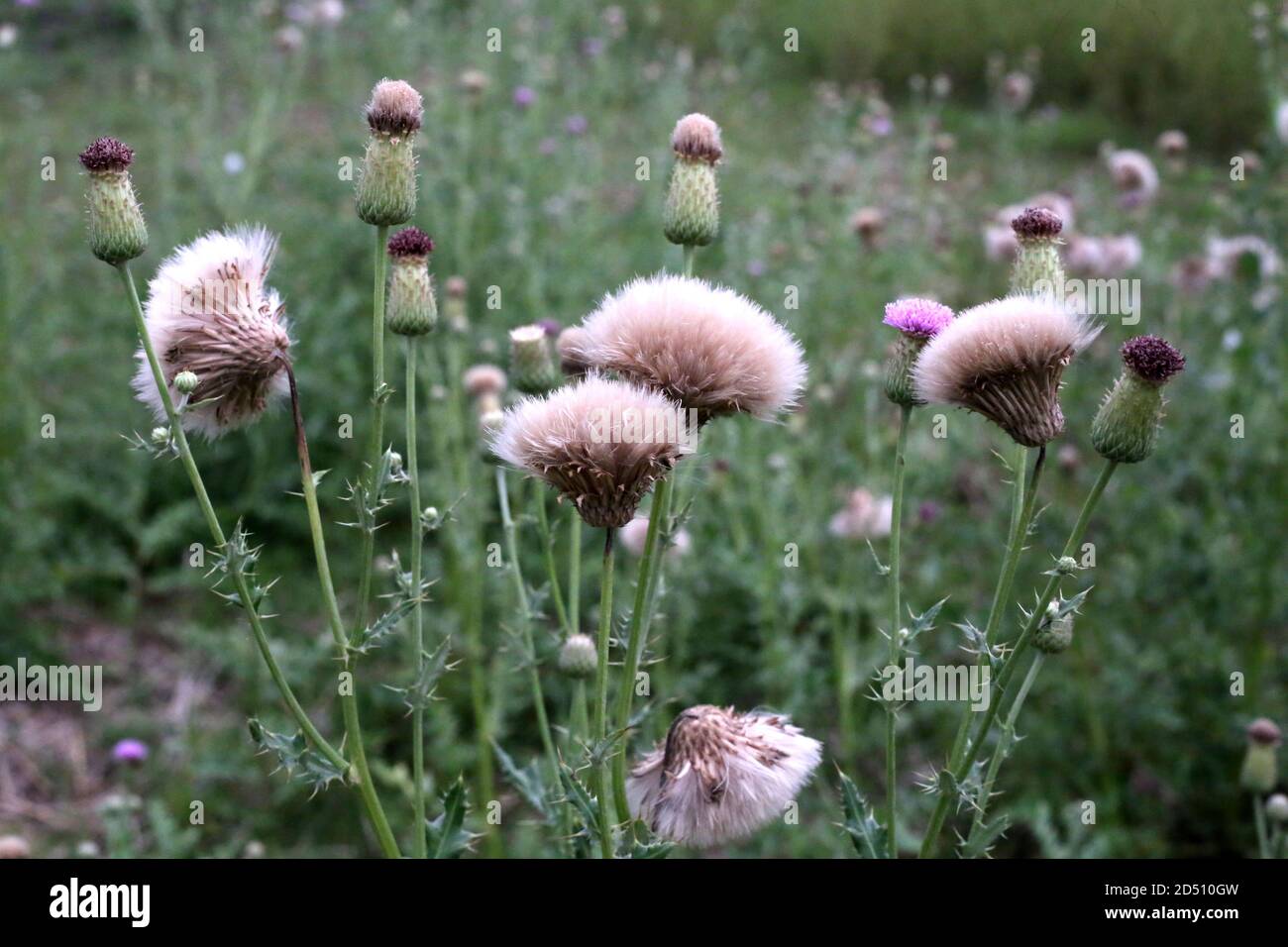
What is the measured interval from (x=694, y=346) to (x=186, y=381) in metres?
0.66

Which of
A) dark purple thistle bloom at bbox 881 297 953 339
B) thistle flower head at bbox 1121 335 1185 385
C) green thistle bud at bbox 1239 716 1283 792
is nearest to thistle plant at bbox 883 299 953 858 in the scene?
dark purple thistle bloom at bbox 881 297 953 339

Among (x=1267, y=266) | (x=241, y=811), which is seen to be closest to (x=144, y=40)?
(x=241, y=811)

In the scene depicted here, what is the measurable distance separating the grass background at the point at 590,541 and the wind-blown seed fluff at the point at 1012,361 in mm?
972

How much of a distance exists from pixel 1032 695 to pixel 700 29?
283 inches

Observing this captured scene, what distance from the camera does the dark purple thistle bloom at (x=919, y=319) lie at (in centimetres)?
167

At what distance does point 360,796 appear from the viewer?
162cm

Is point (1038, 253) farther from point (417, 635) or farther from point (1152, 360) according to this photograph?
point (417, 635)

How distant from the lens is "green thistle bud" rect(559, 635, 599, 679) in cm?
192

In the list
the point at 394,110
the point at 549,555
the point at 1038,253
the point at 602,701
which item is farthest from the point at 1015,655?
the point at 394,110

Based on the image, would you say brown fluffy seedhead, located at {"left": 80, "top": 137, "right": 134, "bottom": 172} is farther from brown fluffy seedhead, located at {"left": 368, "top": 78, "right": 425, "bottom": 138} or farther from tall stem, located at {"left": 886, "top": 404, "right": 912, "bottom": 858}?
tall stem, located at {"left": 886, "top": 404, "right": 912, "bottom": 858}

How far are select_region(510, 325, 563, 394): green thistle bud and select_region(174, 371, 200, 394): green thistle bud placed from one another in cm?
61
